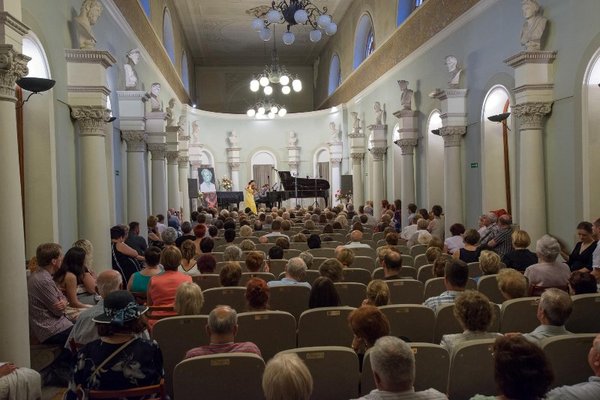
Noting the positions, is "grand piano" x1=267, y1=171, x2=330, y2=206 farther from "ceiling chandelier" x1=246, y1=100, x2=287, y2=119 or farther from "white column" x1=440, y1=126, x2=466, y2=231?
"white column" x1=440, y1=126, x2=466, y2=231

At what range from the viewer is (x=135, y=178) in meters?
11.6

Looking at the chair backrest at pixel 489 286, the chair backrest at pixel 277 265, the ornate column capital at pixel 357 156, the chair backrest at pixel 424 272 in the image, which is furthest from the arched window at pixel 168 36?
the chair backrest at pixel 489 286

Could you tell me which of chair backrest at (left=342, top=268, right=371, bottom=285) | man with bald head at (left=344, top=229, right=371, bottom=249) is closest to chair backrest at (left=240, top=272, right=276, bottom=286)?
chair backrest at (left=342, top=268, right=371, bottom=285)

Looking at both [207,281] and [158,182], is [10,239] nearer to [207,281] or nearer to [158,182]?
[207,281]

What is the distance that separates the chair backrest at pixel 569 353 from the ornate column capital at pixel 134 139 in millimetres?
10011

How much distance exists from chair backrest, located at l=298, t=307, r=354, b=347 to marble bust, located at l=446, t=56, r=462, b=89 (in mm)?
9039

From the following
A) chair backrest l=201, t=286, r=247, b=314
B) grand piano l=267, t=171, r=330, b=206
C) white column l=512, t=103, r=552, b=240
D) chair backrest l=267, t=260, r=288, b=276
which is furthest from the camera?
grand piano l=267, t=171, r=330, b=206

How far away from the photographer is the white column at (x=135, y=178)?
1143cm

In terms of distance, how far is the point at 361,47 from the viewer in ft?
72.3

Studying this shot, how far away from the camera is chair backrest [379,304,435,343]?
3982 mm

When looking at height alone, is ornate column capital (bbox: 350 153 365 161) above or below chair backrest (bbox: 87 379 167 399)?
above

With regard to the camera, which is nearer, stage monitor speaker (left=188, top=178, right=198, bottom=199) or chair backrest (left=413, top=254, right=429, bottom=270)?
chair backrest (left=413, top=254, right=429, bottom=270)

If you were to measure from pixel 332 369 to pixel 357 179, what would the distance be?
18376mm

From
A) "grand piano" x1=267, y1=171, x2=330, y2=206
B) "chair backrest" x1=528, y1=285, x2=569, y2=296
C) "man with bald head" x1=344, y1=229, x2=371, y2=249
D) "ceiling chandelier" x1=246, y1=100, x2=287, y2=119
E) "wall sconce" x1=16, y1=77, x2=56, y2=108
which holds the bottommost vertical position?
"chair backrest" x1=528, y1=285, x2=569, y2=296
